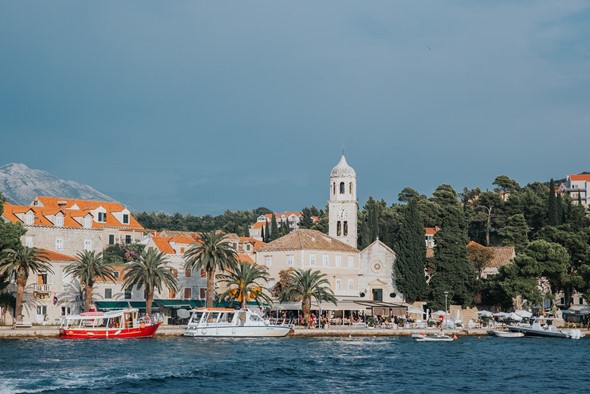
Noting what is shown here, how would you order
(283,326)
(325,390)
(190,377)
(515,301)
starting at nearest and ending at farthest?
(325,390) → (190,377) → (283,326) → (515,301)

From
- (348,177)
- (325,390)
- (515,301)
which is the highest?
(348,177)

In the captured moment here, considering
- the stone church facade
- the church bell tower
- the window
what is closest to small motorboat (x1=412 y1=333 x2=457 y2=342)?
the stone church facade

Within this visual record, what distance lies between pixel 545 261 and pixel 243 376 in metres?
54.8

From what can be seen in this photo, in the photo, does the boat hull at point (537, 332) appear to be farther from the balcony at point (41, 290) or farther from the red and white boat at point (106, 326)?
the balcony at point (41, 290)

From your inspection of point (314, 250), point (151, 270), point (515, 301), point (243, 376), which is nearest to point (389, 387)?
point (243, 376)

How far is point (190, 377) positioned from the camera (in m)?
51.8

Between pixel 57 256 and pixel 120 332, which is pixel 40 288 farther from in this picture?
pixel 120 332

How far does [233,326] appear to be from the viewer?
8038 centimetres

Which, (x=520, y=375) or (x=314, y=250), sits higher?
(x=314, y=250)

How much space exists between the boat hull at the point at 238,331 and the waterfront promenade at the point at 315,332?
149 centimetres

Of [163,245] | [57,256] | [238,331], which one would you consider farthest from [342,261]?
[57,256]

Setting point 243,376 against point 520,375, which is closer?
point 243,376

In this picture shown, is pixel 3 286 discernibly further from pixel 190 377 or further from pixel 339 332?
pixel 190 377

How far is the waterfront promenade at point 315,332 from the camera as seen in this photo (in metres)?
75.1
